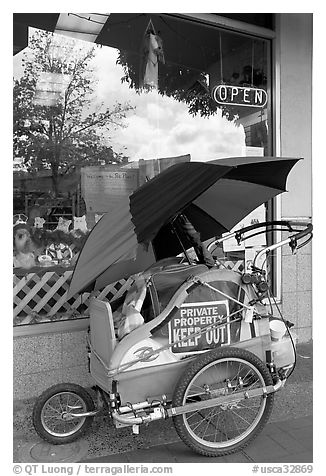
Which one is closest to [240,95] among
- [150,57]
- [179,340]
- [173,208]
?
[150,57]

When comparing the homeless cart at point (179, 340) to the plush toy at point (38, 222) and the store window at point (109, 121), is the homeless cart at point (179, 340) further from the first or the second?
the plush toy at point (38, 222)

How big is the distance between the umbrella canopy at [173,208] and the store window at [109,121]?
112cm

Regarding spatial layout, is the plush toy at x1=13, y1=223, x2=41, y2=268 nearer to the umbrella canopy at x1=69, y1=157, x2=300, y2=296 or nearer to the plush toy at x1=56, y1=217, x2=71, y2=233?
the plush toy at x1=56, y1=217, x2=71, y2=233

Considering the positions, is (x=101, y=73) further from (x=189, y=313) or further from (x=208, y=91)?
(x=189, y=313)

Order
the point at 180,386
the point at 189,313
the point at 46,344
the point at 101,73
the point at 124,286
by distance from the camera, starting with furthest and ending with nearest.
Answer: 1. the point at 101,73
2. the point at 124,286
3. the point at 46,344
4. the point at 189,313
5. the point at 180,386

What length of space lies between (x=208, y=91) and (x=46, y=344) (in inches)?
128

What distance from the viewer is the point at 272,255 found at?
17.2 ft

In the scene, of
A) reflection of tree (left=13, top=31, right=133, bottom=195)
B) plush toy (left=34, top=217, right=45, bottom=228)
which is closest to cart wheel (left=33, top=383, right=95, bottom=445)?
plush toy (left=34, top=217, right=45, bottom=228)

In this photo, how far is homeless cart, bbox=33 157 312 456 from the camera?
9.49 ft

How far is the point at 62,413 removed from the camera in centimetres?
319

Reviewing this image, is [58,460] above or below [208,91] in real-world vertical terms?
below

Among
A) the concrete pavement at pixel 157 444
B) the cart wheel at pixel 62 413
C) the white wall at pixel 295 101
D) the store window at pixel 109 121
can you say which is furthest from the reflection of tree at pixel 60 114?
the concrete pavement at pixel 157 444

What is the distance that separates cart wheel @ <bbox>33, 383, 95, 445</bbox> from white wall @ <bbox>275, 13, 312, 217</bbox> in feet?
10.0

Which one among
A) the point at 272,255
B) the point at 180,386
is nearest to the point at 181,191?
the point at 180,386
